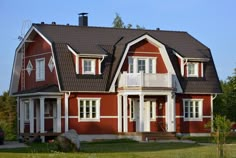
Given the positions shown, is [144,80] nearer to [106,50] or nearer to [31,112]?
[106,50]

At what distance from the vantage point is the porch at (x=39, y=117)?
139 feet

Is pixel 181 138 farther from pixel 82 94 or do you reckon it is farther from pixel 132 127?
pixel 82 94

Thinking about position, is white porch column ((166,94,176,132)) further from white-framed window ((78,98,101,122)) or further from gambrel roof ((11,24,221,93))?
white-framed window ((78,98,101,122))

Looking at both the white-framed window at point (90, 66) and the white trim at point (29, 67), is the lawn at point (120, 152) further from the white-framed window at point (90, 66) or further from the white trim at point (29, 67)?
the white trim at point (29, 67)

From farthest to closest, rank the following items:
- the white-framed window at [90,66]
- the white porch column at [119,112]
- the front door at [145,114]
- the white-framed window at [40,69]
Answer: the white-framed window at [40,69], the front door at [145,114], the white porch column at [119,112], the white-framed window at [90,66]

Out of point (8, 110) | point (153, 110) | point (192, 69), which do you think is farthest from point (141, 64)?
point (8, 110)

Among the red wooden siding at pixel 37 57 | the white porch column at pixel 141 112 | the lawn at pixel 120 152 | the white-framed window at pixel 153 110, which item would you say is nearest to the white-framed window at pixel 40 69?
the red wooden siding at pixel 37 57

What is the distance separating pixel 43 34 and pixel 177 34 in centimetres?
1134

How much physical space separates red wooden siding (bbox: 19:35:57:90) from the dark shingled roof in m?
0.94

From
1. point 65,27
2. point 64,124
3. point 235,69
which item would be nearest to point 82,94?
point 64,124

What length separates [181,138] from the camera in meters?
44.2

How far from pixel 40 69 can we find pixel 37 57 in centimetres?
83

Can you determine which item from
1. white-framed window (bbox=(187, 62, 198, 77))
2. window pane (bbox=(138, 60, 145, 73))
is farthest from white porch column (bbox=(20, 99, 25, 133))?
white-framed window (bbox=(187, 62, 198, 77))

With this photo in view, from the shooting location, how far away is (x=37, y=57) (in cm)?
4638
